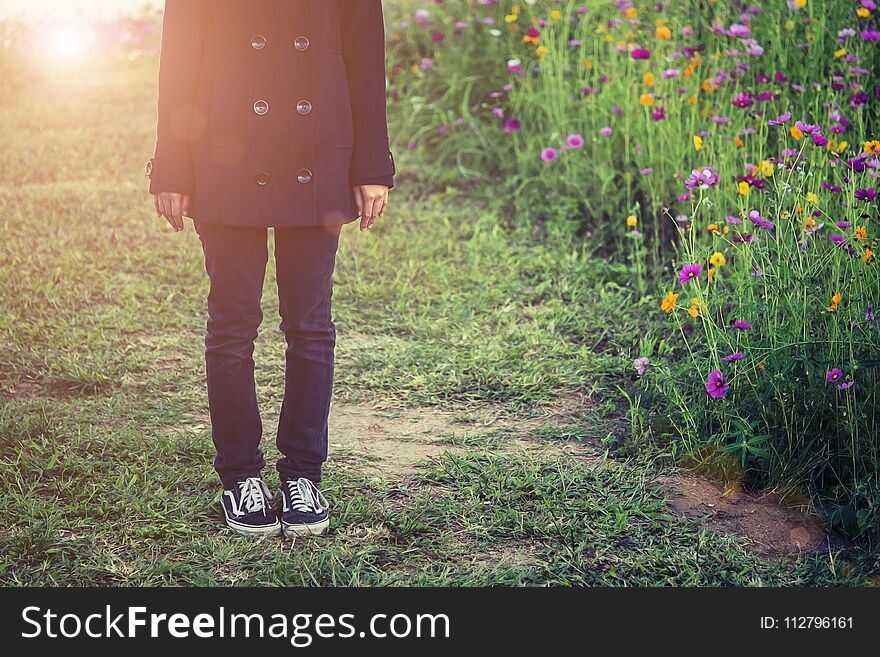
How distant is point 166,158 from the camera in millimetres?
2332

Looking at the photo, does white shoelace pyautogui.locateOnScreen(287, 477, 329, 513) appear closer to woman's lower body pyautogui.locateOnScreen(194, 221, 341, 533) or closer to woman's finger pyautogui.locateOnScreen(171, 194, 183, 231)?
woman's lower body pyautogui.locateOnScreen(194, 221, 341, 533)

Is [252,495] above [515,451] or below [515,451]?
above

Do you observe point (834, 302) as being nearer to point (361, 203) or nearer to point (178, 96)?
A: point (361, 203)

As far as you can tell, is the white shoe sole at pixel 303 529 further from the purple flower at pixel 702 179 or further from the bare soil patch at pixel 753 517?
the purple flower at pixel 702 179

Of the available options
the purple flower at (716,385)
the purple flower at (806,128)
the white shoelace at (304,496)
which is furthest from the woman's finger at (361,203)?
the purple flower at (806,128)

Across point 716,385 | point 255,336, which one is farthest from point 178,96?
point 716,385

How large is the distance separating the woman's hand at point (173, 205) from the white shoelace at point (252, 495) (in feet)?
2.17

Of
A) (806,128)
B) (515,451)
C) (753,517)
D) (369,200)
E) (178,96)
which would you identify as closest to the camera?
(178,96)

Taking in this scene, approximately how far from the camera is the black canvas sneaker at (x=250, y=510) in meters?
2.56

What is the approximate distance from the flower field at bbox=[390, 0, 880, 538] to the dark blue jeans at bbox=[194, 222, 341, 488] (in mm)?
949

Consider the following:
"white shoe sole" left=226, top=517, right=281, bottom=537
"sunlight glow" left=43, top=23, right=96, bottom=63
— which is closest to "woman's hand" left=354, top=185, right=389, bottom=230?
"white shoe sole" left=226, top=517, right=281, bottom=537

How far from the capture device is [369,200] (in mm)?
2486

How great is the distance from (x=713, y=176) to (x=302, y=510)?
4.44 ft

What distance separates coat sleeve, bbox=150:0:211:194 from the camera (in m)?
2.30
